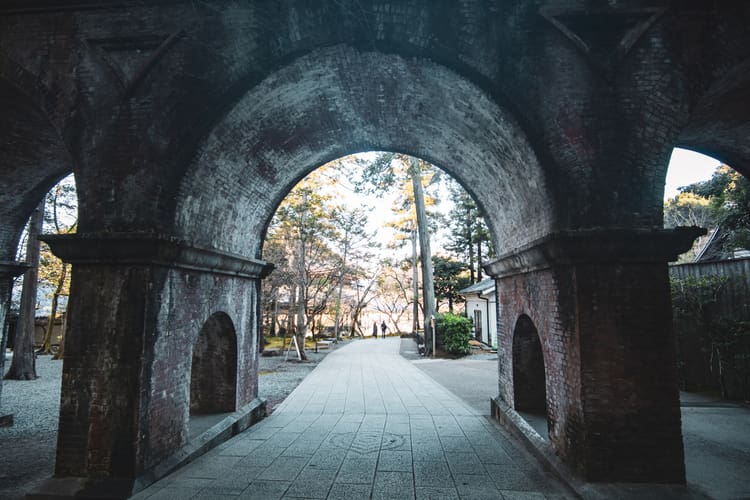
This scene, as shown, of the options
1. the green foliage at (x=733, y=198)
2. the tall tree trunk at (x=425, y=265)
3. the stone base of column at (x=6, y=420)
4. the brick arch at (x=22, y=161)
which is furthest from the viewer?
the tall tree trunk at (x=425, y=265)

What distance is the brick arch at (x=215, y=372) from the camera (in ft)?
21.9

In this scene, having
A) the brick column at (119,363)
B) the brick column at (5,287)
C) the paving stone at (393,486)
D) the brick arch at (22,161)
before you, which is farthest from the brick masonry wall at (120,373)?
the brick column at (5,287)

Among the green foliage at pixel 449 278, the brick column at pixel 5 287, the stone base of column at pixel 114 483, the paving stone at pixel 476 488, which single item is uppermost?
the green foliage at pixel 449 278

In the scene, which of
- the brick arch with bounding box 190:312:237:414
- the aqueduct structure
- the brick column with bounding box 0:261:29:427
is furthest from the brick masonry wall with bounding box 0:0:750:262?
the brick column with bounding box 0:261:29:427

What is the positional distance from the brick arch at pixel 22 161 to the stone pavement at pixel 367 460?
5.37 m

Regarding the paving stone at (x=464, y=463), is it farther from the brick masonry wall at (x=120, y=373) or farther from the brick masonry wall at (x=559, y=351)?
the brick masonry wall at (x=120, y=373)

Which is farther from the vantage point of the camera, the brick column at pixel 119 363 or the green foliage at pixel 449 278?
the green foliage at pixel 449 278

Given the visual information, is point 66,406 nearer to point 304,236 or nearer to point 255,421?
point 255,421

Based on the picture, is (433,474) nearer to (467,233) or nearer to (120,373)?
(120,373)

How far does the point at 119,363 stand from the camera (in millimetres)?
4465

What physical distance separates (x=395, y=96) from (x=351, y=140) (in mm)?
1600

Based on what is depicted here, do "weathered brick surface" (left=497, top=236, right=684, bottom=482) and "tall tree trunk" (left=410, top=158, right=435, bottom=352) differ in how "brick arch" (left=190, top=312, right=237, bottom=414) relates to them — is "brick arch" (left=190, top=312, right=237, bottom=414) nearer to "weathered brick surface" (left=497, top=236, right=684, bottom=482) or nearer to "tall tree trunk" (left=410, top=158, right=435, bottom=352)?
"weathered brick surface" (left=497, top=236, right=684, bottom=482)

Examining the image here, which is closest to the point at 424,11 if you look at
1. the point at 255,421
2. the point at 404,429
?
the point at 404,429

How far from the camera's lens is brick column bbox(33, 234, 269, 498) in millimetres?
4332
